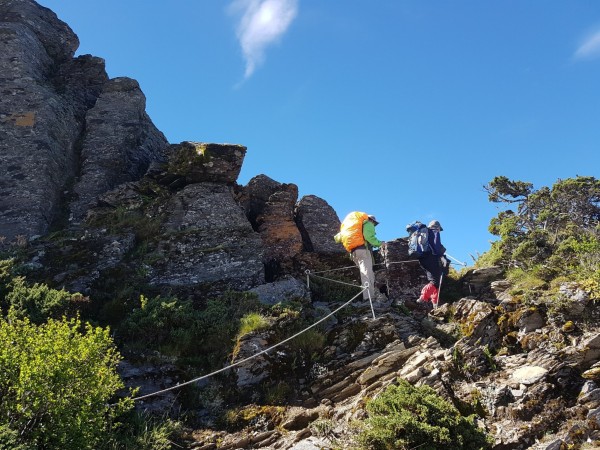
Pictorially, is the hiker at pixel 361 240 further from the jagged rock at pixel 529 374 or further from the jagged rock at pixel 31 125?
the jagged rock at pixel 31 125

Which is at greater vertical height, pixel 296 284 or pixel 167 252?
pixel 167 252

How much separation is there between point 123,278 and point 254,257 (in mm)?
3975

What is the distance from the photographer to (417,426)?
27.9 feet

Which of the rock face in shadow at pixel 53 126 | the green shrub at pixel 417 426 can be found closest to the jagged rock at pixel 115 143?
the rock face in shadow at pixel 53 126

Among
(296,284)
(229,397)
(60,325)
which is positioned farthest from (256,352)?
(60,325)

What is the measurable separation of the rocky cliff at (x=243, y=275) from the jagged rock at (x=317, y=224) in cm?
7

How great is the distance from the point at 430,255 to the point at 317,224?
5.07 metres

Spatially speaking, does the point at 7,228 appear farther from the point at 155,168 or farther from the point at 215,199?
the point at 215,199

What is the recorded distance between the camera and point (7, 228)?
18656 mm

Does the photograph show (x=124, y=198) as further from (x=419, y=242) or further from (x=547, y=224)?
(x=547, y=224)

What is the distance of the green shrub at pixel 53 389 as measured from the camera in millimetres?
8438

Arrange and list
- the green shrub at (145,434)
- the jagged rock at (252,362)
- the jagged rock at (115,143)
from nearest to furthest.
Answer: the green shrub at (145,434) < the jagged rock at (252,362) < the jagged rock at (115,143)

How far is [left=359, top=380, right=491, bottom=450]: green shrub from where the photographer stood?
8477 millimetres

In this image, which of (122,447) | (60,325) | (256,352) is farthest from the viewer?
(256,352)
